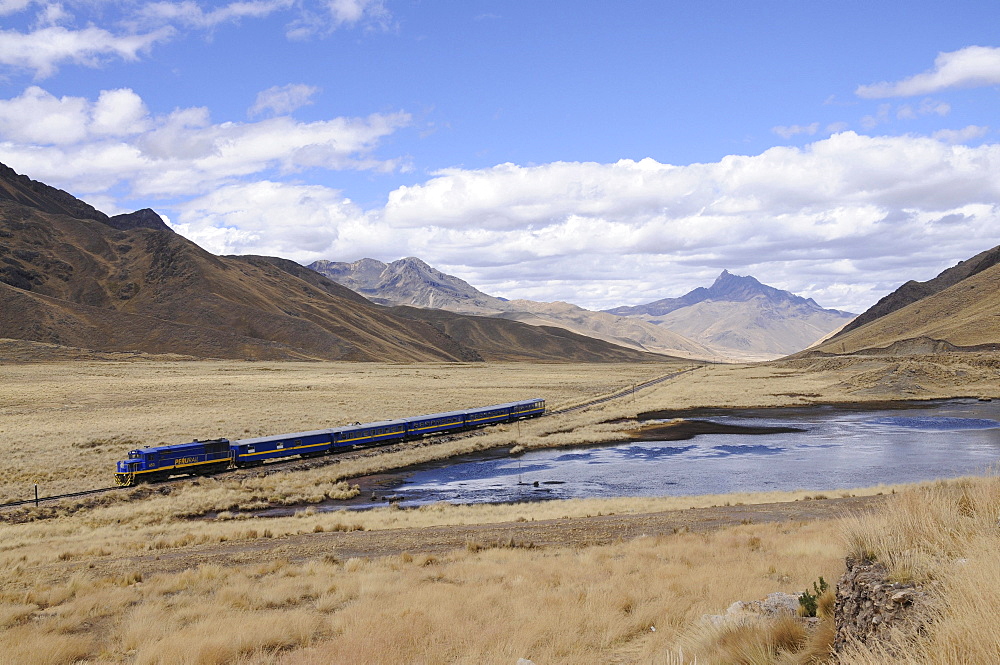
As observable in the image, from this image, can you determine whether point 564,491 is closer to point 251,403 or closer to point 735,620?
point 735,620

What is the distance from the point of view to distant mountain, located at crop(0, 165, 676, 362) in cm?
13625

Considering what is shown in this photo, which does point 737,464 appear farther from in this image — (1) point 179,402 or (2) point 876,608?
(1) point 179,402

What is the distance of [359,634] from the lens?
10.7m

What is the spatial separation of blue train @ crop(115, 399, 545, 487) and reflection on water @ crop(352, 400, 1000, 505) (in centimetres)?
862

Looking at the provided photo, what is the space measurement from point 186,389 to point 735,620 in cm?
8460

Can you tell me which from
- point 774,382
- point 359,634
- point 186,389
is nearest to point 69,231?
point 186,389

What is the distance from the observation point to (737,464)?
145 feet

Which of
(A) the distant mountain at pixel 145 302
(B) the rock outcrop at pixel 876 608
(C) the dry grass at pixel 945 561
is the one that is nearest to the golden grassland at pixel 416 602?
(B) the rock outcrop at pixel 876 608

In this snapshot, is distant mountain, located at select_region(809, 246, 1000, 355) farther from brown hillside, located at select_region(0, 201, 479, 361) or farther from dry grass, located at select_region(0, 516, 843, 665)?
dry grass, located at select_region(0, 516, 843, 665)

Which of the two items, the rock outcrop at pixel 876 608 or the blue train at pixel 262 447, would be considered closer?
the rock outcrop at pixel 876 608

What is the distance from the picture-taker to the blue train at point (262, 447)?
38.4m

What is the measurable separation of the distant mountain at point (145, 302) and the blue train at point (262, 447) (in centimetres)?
9450

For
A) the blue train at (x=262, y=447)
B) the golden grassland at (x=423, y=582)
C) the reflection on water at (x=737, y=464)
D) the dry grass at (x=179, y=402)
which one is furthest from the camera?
the dry grass at (x=179, y=402)

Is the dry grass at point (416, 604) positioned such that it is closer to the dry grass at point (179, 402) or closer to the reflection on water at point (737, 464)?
the reflection on water at point (737, 464)
